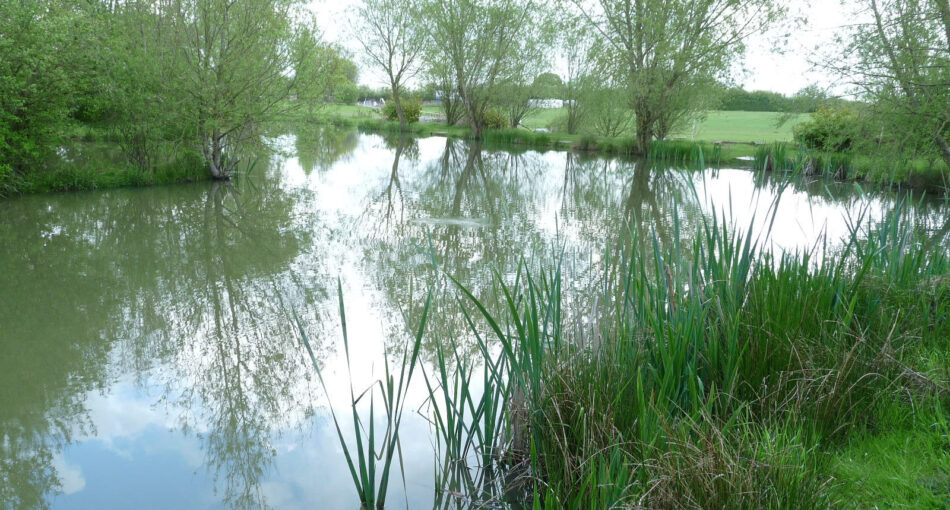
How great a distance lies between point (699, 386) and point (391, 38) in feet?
102

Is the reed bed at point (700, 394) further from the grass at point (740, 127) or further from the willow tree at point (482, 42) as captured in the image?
the grass at point (740, 127)

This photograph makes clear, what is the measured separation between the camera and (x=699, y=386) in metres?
2.44

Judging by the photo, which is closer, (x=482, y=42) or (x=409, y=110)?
(x=482, y=42)

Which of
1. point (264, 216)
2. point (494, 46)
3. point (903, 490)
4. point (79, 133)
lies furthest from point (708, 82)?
point (903, 490)

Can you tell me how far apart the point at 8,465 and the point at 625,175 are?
13839mm

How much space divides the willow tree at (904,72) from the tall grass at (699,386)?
7162 mm

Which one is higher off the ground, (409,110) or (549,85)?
(549,85)

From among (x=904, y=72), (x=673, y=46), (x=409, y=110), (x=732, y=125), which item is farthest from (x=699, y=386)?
(x=732, y=125)

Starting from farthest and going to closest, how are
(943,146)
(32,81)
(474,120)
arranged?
(474,120) < (943,146) < (32,81)

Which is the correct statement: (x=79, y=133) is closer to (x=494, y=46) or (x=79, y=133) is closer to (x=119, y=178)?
(x=119, y=178)

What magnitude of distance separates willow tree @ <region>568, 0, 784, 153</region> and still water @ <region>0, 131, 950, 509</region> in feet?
26.1

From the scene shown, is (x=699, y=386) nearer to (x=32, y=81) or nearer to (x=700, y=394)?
(x=700, y=394)

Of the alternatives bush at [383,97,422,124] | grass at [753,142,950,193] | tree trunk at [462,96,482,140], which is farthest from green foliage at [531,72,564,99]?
grass at [753,142,950,193]

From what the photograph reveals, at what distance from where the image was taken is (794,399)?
2.61 meters
